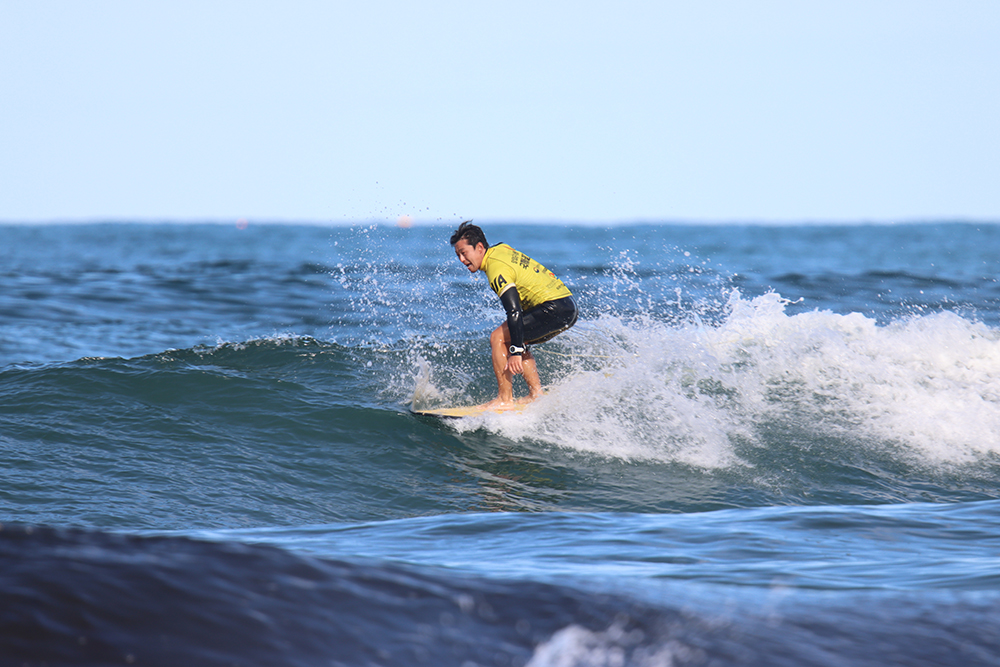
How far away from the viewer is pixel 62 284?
2184 cm

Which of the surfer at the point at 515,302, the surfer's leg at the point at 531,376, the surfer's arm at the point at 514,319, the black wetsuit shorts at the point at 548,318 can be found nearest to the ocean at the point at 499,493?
the surfer's leg at the point at 531,376

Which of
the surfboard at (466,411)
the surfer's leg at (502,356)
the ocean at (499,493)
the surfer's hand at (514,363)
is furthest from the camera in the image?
the surfboard at (466,411)

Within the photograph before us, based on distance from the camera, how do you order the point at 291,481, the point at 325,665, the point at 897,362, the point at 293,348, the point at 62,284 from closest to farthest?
the point at 325,665, the point at 291,481, the point at 897,362, the point at 293,348, the point at 62,284

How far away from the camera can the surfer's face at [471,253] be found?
26.4ft

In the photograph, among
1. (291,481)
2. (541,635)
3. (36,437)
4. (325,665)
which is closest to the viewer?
(325,665)

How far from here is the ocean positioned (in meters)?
2.69

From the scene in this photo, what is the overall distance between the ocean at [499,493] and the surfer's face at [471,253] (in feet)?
5.12

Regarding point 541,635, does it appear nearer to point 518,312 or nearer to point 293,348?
point 518,312

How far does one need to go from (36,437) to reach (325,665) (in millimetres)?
6674

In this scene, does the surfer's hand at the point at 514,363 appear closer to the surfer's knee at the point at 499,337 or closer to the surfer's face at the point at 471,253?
the surfer's knee at the point at 499,337

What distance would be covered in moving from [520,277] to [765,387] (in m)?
3.20

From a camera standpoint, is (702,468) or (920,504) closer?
(920,504)

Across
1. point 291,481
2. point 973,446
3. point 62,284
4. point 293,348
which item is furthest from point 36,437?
point 62,284

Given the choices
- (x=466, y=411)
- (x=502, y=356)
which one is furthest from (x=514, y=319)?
(x=466, y=411)
